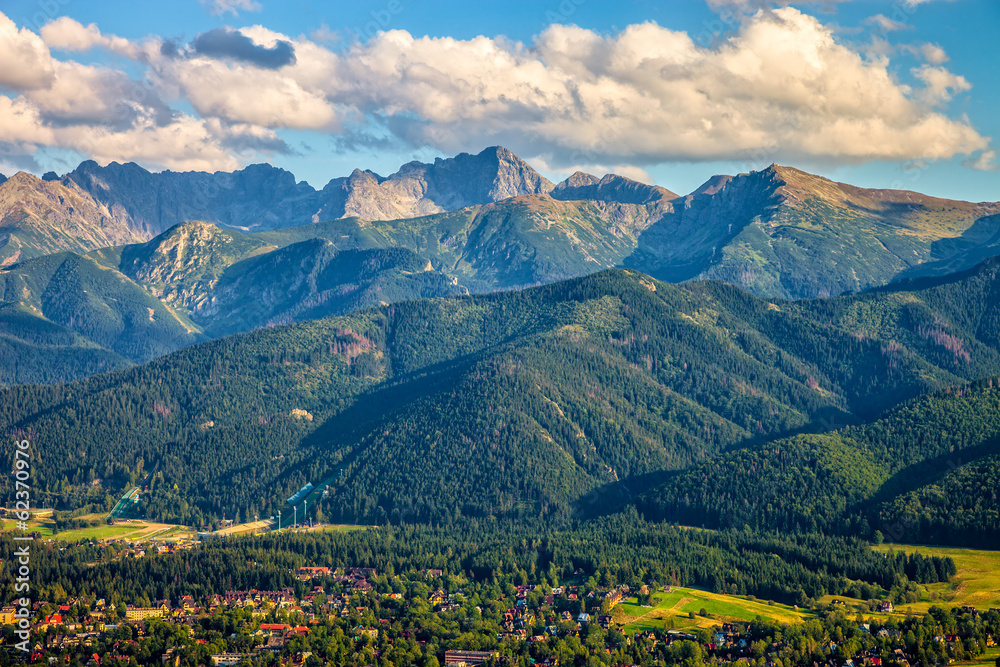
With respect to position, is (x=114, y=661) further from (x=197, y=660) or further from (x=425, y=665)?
(x=425, y=665)

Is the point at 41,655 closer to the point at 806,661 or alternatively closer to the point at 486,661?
the point at 486,661

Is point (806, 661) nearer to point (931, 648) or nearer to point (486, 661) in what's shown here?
point (931, 648)

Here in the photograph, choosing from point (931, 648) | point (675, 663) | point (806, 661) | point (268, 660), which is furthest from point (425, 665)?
point (931, 648)

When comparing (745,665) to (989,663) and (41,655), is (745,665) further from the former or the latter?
(41,655)

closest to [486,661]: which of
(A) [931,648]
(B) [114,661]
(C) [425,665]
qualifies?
(C) [425,665]

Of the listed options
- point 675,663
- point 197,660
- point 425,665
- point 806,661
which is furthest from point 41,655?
point 806,661
